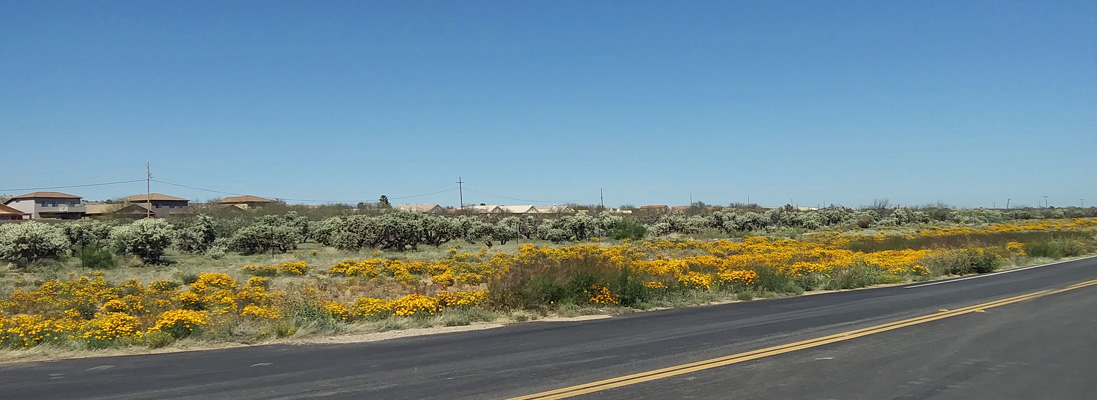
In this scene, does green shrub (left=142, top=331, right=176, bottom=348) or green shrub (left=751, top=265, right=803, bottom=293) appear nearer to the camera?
green shrub (left=142, top=331, right=176, bottom=348)

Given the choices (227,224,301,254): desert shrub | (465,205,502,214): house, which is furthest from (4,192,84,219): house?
(227,224,301,254): desert shrub

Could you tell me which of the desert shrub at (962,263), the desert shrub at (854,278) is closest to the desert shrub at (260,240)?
the desert shrub at (854,278)

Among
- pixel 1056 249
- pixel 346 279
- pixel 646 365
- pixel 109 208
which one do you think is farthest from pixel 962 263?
pixel 109 208

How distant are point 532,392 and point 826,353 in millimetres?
4749

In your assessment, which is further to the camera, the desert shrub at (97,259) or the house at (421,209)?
the house at (421,209)

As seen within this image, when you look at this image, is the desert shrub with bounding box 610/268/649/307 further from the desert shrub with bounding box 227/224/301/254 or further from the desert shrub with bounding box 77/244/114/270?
the desert shrub with bounding box 227/224/301/254

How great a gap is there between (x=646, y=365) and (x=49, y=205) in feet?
390

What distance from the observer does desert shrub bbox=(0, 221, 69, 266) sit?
33.2m

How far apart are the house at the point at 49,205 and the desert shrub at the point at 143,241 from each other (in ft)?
230

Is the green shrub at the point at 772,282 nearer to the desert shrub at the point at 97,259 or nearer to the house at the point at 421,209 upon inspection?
the desert shrub at the point at 97,259

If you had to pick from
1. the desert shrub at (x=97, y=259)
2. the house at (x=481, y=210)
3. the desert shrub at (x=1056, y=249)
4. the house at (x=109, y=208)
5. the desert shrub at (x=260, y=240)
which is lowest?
the desert shrub at (x=1056, y=249)

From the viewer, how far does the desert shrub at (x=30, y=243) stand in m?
33.2

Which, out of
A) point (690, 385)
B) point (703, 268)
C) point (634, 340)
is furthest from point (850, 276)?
point (690, 385)

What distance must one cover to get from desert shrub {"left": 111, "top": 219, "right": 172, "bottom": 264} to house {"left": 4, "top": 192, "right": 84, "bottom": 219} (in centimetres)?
7016
